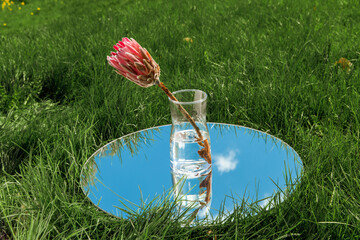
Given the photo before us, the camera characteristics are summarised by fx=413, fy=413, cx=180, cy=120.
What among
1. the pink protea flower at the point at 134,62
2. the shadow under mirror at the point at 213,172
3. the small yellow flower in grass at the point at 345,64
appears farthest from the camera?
the small yellow flower in grass at the point at 345,64

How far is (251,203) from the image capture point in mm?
1359

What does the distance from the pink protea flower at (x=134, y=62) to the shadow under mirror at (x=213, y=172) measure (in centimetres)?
40

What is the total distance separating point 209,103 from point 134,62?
1.26 meters

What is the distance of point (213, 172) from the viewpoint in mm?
1560

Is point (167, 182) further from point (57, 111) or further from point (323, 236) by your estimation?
point (57, 111)

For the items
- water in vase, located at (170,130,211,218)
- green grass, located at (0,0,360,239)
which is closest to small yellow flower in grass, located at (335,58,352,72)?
green grass, located at (0,0,360,239)

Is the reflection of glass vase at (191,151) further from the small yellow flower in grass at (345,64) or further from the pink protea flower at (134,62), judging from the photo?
the small yellow flower in grass at (345,64)

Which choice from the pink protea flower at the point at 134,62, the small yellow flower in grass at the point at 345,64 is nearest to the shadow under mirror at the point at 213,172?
the pink protea flower at the point at 134,62

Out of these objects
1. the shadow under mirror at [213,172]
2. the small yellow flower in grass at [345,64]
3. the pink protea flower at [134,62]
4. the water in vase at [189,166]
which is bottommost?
the small yellow flower in grass at [345,64]

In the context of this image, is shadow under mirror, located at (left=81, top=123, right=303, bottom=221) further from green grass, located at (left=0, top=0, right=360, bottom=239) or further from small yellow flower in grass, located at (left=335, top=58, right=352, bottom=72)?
small yellow flower in grass, located at (left=335, top=58, right=352, bottom=72)

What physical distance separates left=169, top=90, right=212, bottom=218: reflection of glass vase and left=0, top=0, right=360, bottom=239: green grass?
0.40ft

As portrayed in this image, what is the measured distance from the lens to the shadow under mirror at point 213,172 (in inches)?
55.0

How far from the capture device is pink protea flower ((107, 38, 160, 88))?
1.23m

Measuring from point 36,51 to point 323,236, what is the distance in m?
2.74
